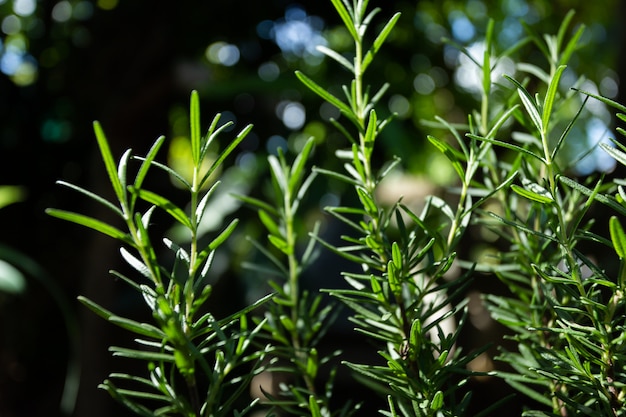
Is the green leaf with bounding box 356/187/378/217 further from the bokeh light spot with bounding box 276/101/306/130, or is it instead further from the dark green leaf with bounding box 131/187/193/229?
the bokeh light spot with bounding box 276/101/306/130

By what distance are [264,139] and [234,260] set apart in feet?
0.69

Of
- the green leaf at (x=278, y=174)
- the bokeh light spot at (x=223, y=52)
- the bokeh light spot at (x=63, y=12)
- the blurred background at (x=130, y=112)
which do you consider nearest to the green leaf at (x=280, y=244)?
the green leaf at (x=278, y=174)

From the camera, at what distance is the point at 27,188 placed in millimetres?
961

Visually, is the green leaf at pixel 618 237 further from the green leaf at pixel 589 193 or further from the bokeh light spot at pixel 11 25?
the bokeh light spot at pixel 11 25

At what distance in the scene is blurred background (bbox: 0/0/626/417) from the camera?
0.81 metres

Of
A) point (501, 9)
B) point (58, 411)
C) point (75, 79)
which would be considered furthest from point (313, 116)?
point (501, 9)

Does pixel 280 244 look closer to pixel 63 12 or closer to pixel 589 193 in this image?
pixel 589 193

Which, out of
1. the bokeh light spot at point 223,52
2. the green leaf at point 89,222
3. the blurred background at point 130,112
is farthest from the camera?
the bokeh light spot at point 223,52

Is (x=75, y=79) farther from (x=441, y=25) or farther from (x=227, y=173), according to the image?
(x=441, y=25)

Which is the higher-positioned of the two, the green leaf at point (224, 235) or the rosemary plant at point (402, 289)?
the green leaf at point (224, 235)

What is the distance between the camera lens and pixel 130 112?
86 cm

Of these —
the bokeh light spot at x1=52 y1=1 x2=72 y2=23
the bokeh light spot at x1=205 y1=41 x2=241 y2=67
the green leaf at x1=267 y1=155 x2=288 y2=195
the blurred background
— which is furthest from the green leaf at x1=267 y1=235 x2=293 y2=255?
the bokeh light spot at x1=52 y1=1 x2=72 y2=23

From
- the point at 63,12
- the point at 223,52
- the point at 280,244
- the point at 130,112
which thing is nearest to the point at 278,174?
the point at 280,244

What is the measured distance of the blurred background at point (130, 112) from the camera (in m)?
0.81
